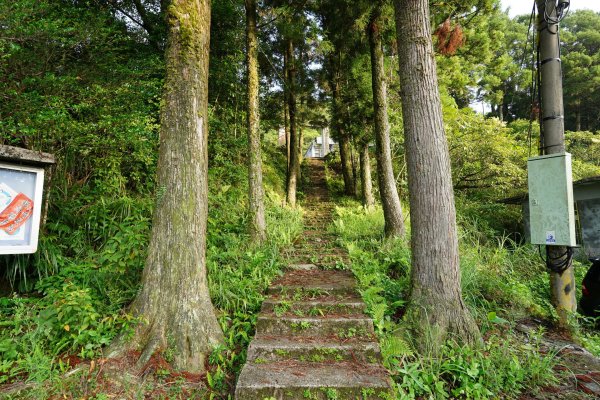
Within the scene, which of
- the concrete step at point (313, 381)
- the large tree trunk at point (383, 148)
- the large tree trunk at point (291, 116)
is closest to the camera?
the concrete step at point (313, 381)

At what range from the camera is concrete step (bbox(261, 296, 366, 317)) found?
3775 mm

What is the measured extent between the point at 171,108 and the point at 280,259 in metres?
3.04

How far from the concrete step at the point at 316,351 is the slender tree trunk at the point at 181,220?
561 millimetres

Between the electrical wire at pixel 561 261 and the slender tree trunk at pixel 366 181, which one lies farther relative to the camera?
the slender tree trunk at pixel 366 181

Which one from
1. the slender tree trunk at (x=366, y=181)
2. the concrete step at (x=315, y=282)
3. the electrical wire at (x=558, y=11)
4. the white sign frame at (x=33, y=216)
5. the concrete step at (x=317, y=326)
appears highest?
the electrical wire at (x=558, y=11)

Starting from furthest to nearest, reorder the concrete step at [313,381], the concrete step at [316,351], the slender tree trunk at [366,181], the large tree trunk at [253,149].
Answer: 1. the slender tree trunk at [366,181]
2. the large tree trunk at [253,149]
3. the concrete step at [316,351]
4. the concrete step at [313,381]

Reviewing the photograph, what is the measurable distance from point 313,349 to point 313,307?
0.69 metres

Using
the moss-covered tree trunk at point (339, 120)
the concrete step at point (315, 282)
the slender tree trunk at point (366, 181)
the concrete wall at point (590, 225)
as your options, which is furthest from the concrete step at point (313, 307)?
the moss-covered tree trunk at point (339, 120)

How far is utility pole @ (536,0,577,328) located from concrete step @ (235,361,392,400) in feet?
9.04

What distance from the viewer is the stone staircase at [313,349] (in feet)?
8.73

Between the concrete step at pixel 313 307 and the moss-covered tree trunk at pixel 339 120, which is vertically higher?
the moss-covered tree trunk at pixel 339 120

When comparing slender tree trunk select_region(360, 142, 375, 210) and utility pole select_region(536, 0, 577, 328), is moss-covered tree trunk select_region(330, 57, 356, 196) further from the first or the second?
utility pole select_region(536, 0, 577, 328)

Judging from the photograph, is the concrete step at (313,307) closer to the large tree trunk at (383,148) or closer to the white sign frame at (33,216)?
the white sign frame at (33,216)

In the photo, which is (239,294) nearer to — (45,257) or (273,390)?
(273,390)
